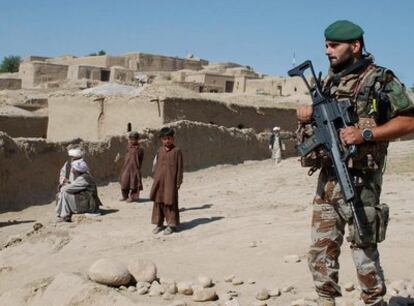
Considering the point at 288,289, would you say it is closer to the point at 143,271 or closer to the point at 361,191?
the point at 143,271

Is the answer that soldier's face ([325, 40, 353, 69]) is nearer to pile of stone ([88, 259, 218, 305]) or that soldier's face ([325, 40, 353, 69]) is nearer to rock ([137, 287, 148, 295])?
pile of stone ([88, 259, 218, 305])

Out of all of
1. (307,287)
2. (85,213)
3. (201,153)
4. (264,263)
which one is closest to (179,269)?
(264,263)

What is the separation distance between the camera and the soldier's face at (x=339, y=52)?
3387mm

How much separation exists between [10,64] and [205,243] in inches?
2121

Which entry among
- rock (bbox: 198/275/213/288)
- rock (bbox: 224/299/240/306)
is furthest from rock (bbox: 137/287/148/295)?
rock (bbox: 224/299/240/306)

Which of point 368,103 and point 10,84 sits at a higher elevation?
point 10,84

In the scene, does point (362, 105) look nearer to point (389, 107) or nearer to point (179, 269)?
point (389, 107)

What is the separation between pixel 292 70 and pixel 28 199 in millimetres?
8665

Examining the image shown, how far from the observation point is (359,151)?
3.28 meters

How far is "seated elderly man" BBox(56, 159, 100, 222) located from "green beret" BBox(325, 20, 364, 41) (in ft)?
22.0

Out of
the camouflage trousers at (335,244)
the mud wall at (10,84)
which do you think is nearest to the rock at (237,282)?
the camouflage trousers at (335,244)

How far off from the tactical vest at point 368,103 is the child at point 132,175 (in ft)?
27.0

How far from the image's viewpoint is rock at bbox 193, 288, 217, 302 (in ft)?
15.2

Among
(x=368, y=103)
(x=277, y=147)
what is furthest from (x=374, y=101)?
(x=277, y=147)
